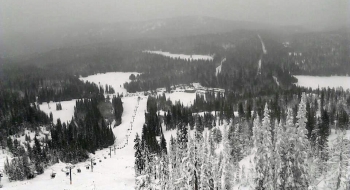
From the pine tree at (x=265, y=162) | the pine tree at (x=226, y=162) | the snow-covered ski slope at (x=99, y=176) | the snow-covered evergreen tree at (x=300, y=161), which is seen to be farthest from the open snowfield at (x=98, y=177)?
the snow-covered evergreen tree at (x=300, y=161)

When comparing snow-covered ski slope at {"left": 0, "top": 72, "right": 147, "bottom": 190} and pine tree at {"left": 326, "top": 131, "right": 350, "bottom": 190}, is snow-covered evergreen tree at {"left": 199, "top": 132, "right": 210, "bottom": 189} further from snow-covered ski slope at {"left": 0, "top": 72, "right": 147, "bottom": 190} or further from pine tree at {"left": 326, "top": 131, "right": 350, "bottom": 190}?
snow-covered ski slope at {"left": 0, "top": 72, "right": 147, "bottom": 190}

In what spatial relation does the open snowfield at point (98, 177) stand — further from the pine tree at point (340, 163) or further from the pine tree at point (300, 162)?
the pine tree at point (340, 163)

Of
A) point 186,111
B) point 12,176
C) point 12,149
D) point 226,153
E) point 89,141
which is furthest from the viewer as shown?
point 186,111

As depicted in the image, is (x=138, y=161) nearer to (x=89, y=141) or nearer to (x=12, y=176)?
(x=12, y=176)

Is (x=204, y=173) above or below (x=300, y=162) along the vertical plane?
below

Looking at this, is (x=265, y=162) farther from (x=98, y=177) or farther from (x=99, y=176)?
(x=99, y=176)

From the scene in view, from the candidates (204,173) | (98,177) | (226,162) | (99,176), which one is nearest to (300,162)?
(204,173)

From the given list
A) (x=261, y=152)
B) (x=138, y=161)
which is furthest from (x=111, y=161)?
(x=261, y=152)

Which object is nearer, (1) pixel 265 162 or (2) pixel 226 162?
(1) pixel 265 162

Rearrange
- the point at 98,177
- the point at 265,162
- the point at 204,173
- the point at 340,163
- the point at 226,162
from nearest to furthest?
the point at 204,173 < the point at 265,162 < the point at 340,163 < the point at 226,162 < the point at 98,177

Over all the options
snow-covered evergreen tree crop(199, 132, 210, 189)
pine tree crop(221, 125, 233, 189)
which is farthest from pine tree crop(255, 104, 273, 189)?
pine tree crop(221, 125, 233, 189)

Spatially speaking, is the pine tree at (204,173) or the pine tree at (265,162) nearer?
the pine tree at (204,173)
